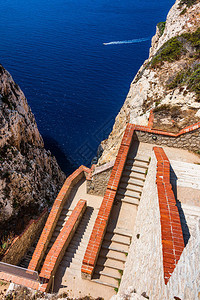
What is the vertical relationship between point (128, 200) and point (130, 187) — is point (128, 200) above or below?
below

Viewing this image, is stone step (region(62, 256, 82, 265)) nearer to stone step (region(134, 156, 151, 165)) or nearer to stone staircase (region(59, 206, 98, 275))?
stone staircase (region(59, 206, 98, 275))

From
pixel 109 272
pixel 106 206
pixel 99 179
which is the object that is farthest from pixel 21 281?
pixel 99 179

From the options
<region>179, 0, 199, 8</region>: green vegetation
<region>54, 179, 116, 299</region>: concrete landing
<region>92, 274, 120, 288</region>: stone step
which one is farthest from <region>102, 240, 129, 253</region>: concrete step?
<region>179, 0, 199, 8</region>: green vegetation

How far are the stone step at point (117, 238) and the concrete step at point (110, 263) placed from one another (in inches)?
27.9

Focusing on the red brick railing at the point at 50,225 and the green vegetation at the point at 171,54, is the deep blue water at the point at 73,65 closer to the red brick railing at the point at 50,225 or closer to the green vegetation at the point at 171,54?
the green vegetation at the point at 171,54

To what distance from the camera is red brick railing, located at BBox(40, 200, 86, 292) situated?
7844 mm

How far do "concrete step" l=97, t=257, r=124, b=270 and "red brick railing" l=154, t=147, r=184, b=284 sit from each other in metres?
3.64

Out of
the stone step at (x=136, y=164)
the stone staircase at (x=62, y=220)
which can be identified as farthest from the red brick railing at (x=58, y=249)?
the stone step at (x=136, y=164)

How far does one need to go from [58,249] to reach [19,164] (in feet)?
Result: 31.6

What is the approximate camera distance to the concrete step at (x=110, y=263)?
792 centimetres

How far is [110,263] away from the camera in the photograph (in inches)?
316

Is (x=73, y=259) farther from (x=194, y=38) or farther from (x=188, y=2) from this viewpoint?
(x=188, y=2)

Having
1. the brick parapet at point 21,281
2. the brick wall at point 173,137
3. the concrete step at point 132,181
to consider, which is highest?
the brick wall at point 173,137

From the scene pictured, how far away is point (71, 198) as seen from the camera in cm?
1330
